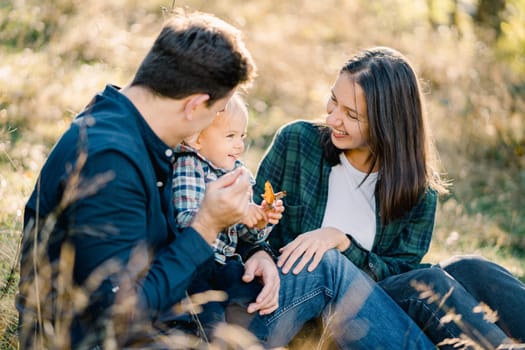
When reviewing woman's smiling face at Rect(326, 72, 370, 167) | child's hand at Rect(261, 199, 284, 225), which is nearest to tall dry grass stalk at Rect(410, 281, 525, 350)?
child's hand at Rect(261, 199, 284, 225)

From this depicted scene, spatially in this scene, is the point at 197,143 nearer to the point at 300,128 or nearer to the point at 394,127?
the point at 300,128

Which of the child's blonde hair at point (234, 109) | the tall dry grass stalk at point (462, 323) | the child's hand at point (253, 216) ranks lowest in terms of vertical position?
the tall dry grass stalk at point (462, 323)

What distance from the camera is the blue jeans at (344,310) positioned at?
2.92 meters

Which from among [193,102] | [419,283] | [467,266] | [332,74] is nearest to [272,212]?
[193,102]

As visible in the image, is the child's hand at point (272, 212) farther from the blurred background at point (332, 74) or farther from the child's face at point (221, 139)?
the blurred background at point (332, 74)

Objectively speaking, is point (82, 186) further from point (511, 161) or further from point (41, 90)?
point (511, 161)

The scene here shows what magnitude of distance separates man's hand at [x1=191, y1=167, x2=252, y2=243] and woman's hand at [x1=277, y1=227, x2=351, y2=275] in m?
0.65

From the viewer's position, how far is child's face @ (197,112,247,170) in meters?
2.95

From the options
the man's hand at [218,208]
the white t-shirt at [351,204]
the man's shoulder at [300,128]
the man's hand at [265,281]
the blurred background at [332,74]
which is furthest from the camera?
the blurred background at [332,74]

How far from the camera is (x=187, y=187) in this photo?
2.83 meters

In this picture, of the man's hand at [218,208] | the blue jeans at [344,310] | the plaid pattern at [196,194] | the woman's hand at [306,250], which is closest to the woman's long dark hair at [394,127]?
the woman's hand at [306,250]

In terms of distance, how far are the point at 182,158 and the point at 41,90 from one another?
310 cm

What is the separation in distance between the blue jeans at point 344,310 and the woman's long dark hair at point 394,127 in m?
0.66

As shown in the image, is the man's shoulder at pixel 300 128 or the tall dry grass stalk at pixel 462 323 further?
the man's shoulder at pixel 300 128
